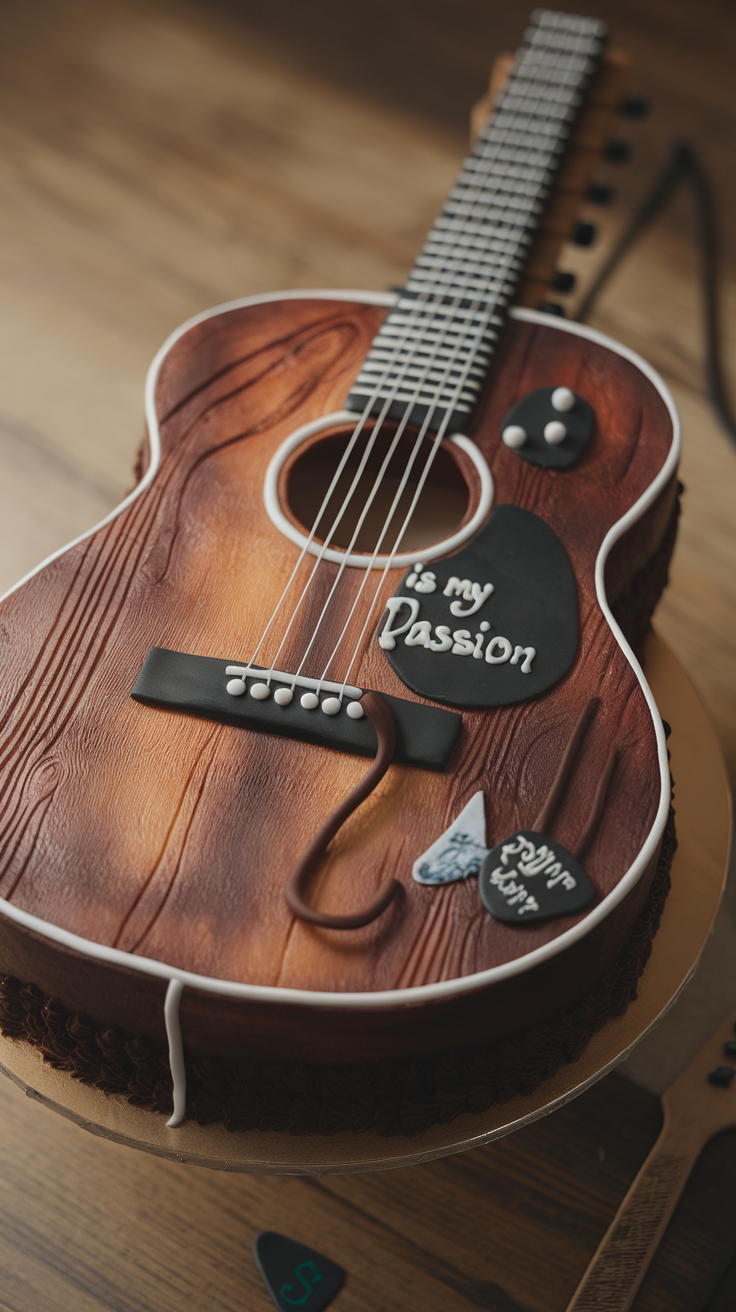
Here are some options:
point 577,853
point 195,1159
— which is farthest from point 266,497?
point 195,1159

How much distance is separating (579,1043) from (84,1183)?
0.47m

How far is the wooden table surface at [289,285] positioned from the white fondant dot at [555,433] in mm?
456

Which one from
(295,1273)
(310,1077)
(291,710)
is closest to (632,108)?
(291,710)

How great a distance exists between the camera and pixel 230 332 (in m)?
1.06

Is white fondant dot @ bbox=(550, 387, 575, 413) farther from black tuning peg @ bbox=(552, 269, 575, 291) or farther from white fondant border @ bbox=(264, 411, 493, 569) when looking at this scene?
black tuning peg @ bbox=(552, 269, 575, 291)

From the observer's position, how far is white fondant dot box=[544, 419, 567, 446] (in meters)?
0.95

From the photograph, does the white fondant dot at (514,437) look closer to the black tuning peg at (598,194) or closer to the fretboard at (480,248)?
the fretboard at (480,248)

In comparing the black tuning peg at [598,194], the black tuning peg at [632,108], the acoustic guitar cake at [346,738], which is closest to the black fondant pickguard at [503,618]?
the acoustic guitar cake at [346,738]

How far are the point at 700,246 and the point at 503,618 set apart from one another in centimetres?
120

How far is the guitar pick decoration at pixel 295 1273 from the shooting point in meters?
0.86

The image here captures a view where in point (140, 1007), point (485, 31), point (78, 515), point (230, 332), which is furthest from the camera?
point (485, 31)

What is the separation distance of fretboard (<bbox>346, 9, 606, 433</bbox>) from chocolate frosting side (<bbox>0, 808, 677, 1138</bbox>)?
552mm

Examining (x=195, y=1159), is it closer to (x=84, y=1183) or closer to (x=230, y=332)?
(x=84, y=1183)

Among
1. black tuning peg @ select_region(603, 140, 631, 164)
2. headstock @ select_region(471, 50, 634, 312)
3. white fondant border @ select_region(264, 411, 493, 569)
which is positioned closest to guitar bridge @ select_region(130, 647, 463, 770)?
white fondant border @ select_region(264, 411, 493, 569)
